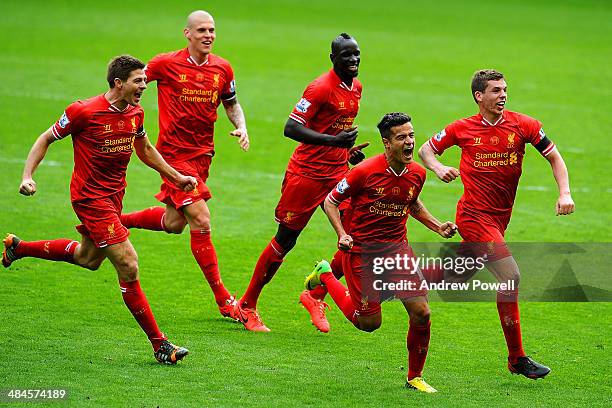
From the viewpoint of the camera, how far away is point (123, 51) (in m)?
25.9

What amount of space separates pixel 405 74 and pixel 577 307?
1482cm

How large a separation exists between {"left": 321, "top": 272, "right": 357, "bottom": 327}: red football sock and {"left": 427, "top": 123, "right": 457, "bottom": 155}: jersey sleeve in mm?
1409

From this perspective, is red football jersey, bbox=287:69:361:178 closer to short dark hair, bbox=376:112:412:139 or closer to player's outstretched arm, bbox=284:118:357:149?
player's outstretched arm, bbox=284:118:357:149

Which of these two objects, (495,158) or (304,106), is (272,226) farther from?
(495,158)

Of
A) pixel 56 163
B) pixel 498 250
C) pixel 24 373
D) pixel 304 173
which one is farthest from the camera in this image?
pixel 56 163

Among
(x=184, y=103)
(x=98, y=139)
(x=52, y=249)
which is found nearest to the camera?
(x=98, y=139)

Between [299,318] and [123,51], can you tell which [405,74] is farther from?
[299,318]

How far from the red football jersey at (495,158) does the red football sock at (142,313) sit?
2724mm

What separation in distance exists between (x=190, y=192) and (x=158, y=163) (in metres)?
1.11

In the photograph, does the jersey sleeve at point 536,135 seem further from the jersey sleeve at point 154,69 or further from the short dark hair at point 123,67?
the jersey sleeve at point 154,69

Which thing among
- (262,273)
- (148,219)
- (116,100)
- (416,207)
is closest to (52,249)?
(148,219)

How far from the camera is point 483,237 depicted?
9.06 metres

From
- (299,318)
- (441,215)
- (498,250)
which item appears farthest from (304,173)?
(441,215)

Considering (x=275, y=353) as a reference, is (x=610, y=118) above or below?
above
